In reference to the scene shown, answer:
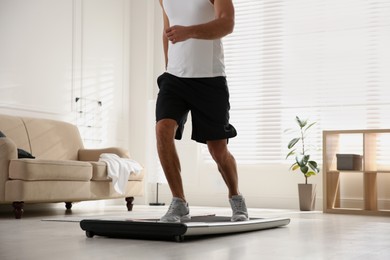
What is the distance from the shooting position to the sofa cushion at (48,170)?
4.65 m

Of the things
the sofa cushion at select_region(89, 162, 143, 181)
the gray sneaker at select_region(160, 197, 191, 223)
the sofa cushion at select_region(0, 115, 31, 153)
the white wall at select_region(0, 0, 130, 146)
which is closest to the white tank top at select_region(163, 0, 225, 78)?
the gray sneaker at select_region(160, 197, 191, 223)

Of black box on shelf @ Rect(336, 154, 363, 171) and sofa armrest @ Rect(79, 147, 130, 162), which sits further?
sofa armrest @ Rect(79, 147, 130, 162)

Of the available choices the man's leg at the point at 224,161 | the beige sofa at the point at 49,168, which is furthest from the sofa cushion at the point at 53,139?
the man's leg at the point at 224,161

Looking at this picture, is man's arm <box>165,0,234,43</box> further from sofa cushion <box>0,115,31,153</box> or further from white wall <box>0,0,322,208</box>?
white wall <box>0,0,322,208</box>

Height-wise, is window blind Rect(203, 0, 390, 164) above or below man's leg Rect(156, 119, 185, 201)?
above

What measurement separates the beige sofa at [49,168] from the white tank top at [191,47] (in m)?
1.99

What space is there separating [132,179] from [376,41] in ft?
9.10

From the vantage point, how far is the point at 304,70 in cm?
682

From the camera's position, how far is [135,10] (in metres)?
7.73

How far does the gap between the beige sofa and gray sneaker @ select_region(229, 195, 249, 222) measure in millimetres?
1936

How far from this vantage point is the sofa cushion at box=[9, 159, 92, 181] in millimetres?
4653

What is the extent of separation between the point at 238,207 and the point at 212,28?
950mm

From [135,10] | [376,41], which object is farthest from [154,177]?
[376,41]

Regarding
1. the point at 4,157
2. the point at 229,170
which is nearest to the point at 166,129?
the point at 229,170
